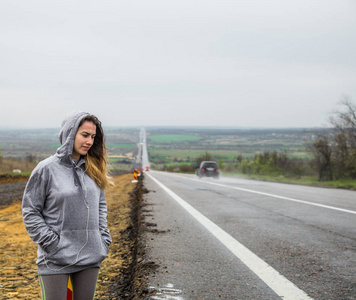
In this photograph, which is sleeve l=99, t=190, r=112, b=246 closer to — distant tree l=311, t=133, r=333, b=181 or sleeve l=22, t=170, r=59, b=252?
sleeve l=22, t=170, r=59, b=252

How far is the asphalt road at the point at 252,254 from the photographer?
3979mm

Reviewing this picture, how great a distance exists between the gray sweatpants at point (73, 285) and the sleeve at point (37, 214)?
218 mm

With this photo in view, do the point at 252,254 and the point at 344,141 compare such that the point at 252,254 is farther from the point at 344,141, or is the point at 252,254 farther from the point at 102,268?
the point at 344,141

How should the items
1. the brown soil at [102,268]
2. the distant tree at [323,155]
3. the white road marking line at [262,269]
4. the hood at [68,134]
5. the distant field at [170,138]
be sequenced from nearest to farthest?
the hood at [68,134] → the white road marking line at [262,269] → the brown soil at [102,268] → the distant tree at [323,155] → the distant field at [170,138]

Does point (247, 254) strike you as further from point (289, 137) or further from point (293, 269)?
point (289, 137)

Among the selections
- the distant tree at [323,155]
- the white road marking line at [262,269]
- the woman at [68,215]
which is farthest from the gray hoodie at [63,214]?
the distant tree at [323,155]

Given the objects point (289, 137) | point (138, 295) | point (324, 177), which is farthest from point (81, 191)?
point (289, 137)

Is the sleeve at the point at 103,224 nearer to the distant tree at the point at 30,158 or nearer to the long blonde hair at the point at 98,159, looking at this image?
the long blonde hair at the point at 98,159

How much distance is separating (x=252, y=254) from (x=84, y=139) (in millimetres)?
3539

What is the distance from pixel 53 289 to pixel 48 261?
0.19 m

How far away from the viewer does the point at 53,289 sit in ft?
8.39

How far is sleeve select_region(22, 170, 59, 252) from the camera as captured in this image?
8.19ft

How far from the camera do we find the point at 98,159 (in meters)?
3.01

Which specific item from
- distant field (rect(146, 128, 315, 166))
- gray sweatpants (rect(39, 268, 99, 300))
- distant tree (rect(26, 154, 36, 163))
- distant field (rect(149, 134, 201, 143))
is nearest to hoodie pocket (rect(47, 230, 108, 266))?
gray sweatpants (rect(39, 268, 99, 300))
